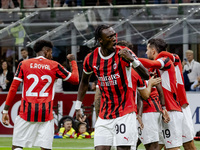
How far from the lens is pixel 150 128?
8.66 m

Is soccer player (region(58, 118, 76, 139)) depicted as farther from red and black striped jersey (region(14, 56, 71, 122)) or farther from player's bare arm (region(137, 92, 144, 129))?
player's bare arm (region(137, 92, 144, 129))

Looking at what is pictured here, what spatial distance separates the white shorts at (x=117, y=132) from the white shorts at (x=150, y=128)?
4.72 ft

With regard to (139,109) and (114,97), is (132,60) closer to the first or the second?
(114,97)

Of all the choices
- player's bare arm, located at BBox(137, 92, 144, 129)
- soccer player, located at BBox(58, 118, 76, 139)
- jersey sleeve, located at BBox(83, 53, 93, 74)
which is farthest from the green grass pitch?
jersey sleeve, located at BBox(83, 53, 93, 74)

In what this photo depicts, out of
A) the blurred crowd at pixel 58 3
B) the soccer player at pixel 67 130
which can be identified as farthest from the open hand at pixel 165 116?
the blurred crowd at pixel 58 3

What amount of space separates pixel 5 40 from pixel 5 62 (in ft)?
3.18

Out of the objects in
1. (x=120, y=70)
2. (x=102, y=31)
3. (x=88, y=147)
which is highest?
(x=102, y=31)

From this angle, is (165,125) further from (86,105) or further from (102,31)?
(86,105)

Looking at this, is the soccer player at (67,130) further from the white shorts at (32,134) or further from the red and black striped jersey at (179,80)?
the white shorts at (32,134)

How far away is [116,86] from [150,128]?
1.63 m

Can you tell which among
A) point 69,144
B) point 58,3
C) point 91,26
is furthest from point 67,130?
point 58,3

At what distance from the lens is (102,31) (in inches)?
288

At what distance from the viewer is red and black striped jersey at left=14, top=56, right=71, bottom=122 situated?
338 inches

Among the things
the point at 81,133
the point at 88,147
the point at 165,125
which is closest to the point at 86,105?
the point at 81,133
